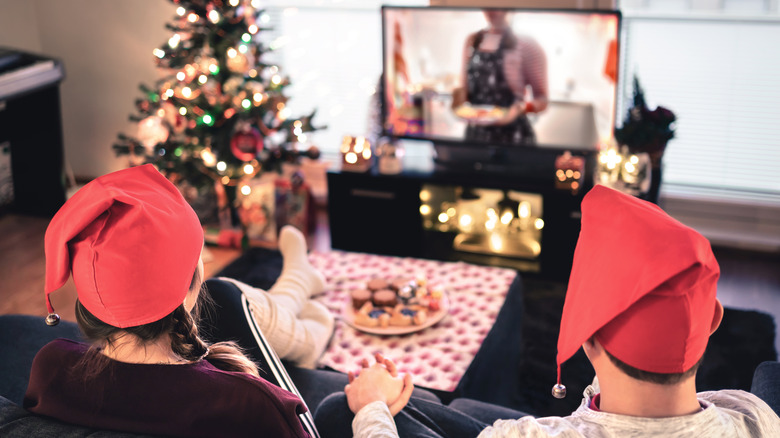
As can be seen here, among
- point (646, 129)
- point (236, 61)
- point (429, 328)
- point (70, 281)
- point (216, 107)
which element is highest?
point (236, 61)

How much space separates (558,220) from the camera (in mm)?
3461

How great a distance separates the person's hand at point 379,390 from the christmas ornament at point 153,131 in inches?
101

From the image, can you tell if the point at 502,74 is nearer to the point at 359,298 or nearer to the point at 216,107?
the point at 216,107

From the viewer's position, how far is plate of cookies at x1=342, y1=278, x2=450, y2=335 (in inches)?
93.0

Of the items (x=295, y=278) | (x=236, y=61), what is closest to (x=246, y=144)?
(x=236, y=61)

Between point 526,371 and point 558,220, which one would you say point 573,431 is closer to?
point 526,371

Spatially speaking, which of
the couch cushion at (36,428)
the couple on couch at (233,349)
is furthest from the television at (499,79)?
the couch cushion at (36,428)

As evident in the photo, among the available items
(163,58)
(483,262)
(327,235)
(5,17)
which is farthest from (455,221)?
(5,17)

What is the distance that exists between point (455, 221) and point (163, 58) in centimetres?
170

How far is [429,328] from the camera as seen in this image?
239 cm

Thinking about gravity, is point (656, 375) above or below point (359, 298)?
above

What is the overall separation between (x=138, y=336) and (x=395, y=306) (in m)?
1.24

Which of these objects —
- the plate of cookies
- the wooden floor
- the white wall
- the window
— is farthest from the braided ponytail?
the white wall

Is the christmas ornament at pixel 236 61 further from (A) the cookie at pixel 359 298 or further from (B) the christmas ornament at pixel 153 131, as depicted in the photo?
(A) the cookie at pixel 359 298
